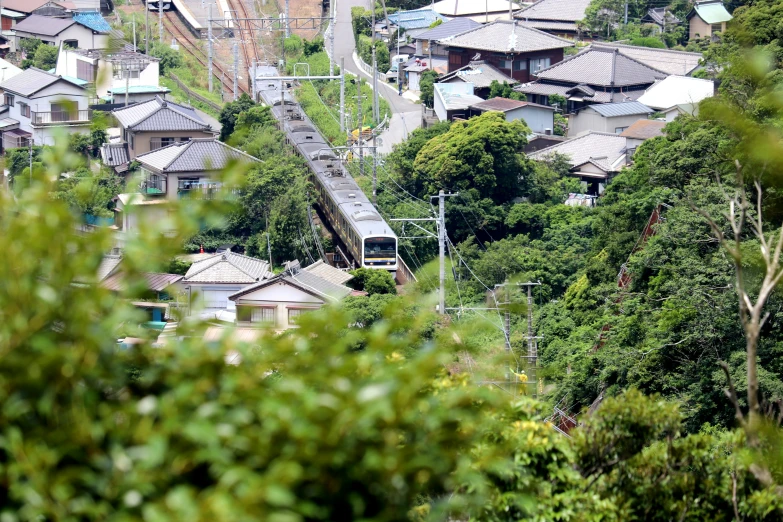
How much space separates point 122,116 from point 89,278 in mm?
19598

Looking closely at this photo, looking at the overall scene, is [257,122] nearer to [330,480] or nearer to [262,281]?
[262,281]

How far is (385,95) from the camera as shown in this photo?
26.0 meters

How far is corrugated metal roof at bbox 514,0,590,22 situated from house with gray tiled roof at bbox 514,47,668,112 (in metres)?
5.51

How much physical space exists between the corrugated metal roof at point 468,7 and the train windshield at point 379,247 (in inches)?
661

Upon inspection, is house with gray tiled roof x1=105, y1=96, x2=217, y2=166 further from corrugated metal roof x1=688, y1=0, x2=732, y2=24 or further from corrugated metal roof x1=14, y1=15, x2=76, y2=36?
corrugated metal roof x1=688, y1=0, x2=732, y2=24

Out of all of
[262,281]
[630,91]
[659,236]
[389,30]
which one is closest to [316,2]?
[389,30]

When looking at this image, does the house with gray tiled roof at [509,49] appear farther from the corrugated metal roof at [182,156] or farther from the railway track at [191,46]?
the corrugated metal roof at [182,156]

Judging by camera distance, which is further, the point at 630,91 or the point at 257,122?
the point at 630,91

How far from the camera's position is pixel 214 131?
2075cm

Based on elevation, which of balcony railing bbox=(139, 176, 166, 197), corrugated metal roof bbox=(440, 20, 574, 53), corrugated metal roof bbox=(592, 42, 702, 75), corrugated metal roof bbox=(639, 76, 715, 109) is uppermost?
corrugated metal roof bbox=(440, 20, 574, 53)

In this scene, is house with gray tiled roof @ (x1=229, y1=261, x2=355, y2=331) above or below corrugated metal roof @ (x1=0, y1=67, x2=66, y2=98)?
below

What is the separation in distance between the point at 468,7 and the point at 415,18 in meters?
2.01

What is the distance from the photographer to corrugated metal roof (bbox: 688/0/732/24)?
27453 millimetres

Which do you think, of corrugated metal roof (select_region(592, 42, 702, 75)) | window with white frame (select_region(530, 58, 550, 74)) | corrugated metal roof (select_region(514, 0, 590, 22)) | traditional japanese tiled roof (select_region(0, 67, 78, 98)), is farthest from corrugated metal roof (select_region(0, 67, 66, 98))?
corrugated metal roof (select_region(514, 0, 590, 22))
